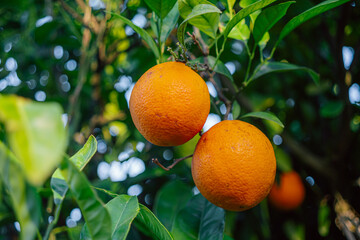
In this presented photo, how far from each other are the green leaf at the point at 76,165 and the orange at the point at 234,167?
245 mm

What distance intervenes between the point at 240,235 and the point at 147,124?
1.09 m

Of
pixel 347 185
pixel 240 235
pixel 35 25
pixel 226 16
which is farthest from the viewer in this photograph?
pixel 35 25

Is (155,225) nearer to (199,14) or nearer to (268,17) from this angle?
(199,14)

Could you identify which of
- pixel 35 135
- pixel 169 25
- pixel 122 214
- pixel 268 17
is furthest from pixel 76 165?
pixel 268 17

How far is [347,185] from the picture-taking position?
136 cm

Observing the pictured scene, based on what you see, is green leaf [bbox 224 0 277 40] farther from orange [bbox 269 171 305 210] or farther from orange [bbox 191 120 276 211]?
orange [bbox 269 171 305 210]

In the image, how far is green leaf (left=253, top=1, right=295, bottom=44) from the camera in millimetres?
766

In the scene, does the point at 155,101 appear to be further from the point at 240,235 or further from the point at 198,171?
the point at 240,235

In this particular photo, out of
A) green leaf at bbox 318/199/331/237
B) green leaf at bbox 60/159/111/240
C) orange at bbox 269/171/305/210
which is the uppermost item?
green leaf at bbox 60/159/111/240

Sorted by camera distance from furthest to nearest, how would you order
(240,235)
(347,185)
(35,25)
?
1. (35,25)
2. (240,235)
3. (347,185)

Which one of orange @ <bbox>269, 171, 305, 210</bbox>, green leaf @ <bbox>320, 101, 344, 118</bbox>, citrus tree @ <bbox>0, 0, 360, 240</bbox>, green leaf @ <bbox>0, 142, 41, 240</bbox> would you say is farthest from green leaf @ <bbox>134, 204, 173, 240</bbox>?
green leaf @ <bbox>320, 101, 344, 118</bbox>

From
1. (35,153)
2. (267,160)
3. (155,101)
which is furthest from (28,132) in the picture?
(267,160)

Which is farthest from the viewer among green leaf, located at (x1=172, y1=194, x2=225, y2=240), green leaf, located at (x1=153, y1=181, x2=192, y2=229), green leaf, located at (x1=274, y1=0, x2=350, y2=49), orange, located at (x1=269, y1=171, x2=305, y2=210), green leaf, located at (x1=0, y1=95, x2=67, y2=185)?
orange, located at (x1=269, y1=171, x2=305, y2=210)

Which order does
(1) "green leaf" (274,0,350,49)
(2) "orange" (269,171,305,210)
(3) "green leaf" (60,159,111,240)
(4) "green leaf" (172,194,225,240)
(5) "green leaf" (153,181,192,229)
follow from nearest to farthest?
(3) "green leaf" (60,159,111,240) < (1) "green leaf" (274,0,350,49) < (4) "green leaf" (172,194,225,240) < (5) "green leaf" (153,181,192,229) < (2) "orange" (269,171,305,210)
